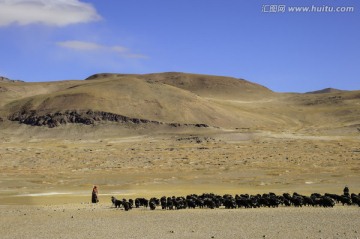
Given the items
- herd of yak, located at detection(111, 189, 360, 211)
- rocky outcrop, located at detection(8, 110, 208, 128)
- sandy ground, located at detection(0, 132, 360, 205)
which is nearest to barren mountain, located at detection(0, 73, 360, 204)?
sandy ground, located at detection(0, 132, 360, 205)

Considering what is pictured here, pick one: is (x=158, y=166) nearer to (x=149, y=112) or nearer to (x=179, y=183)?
(x=179, y=183)

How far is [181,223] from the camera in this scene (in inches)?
918

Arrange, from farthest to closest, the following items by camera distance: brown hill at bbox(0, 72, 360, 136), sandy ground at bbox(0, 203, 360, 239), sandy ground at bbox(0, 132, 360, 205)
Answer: brown hill at bbox(0, 72, 360, 136), sandy ground at bbox(0, 132, 360, 205), sandy ground at bbox(0, 203, 360, 239)

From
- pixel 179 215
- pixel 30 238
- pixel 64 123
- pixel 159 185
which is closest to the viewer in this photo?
pixel 30 238

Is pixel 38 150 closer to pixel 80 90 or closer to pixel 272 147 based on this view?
pixel 272 147

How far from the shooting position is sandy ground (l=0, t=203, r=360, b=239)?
20.1m

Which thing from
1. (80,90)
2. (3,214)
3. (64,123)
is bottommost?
(3,214)

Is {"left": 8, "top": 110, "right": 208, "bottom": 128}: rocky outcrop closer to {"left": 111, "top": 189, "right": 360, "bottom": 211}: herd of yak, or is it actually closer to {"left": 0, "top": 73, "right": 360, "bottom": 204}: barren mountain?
{"left": 0, "top": 73, "right": 360, "bottom": 204}: barren mountain

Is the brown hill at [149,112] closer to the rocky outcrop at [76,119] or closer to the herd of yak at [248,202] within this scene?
the rocky outcrop at [76,119]

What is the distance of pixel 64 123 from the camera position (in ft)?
439

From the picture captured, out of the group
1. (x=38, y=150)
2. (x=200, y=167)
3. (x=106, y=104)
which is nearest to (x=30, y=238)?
(x=200, y=167)

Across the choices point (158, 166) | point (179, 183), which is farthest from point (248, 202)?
point (158, 166)

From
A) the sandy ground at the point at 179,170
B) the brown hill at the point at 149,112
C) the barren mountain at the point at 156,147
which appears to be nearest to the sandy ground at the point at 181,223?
the sandy ground at the point at 179,170

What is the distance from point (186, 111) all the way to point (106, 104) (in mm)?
21438
